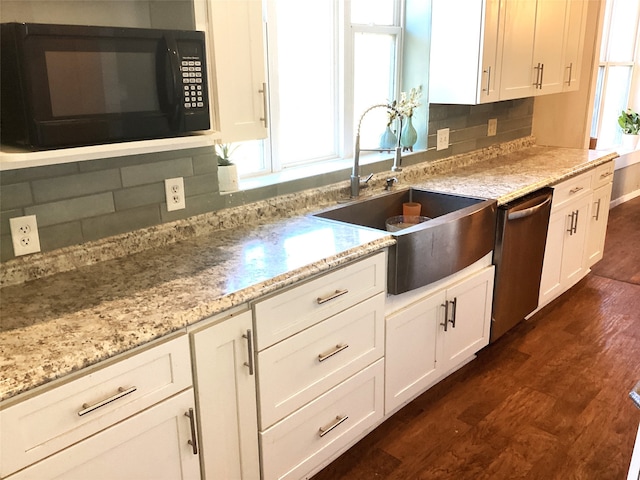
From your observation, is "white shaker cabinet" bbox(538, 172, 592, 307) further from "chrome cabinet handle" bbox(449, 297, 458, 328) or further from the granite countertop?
A: the granite countertop

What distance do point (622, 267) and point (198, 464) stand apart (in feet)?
12.0

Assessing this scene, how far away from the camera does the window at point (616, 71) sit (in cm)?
546

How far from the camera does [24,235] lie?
165 centimetres

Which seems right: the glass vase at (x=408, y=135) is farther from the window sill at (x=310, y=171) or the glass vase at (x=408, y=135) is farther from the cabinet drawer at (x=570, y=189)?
the cabinet drawer at (x=570, y=189)

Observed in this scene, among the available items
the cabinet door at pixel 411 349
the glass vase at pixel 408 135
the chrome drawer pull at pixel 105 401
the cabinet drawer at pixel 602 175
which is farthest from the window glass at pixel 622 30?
the chrome drawer pull at pixel 105 401

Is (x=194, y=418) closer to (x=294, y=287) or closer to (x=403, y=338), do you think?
(x=294, y=287)

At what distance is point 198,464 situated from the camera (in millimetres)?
1563

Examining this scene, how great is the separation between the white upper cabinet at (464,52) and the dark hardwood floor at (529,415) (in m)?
1.37

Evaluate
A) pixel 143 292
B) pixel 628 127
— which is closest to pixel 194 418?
pixel 143 292

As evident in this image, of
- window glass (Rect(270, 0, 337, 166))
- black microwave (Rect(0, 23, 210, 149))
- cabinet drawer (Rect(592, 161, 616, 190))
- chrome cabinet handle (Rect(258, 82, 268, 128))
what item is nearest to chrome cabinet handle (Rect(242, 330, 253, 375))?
black microwave (Rect(0, 23, 210, 149))

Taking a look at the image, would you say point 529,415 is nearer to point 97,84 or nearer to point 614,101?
point 97,84

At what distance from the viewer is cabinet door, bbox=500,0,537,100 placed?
302 centimetres

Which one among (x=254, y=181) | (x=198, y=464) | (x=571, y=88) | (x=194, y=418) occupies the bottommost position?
(x=198, y=464)

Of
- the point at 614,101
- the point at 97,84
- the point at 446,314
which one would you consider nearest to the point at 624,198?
the point at 614,101
